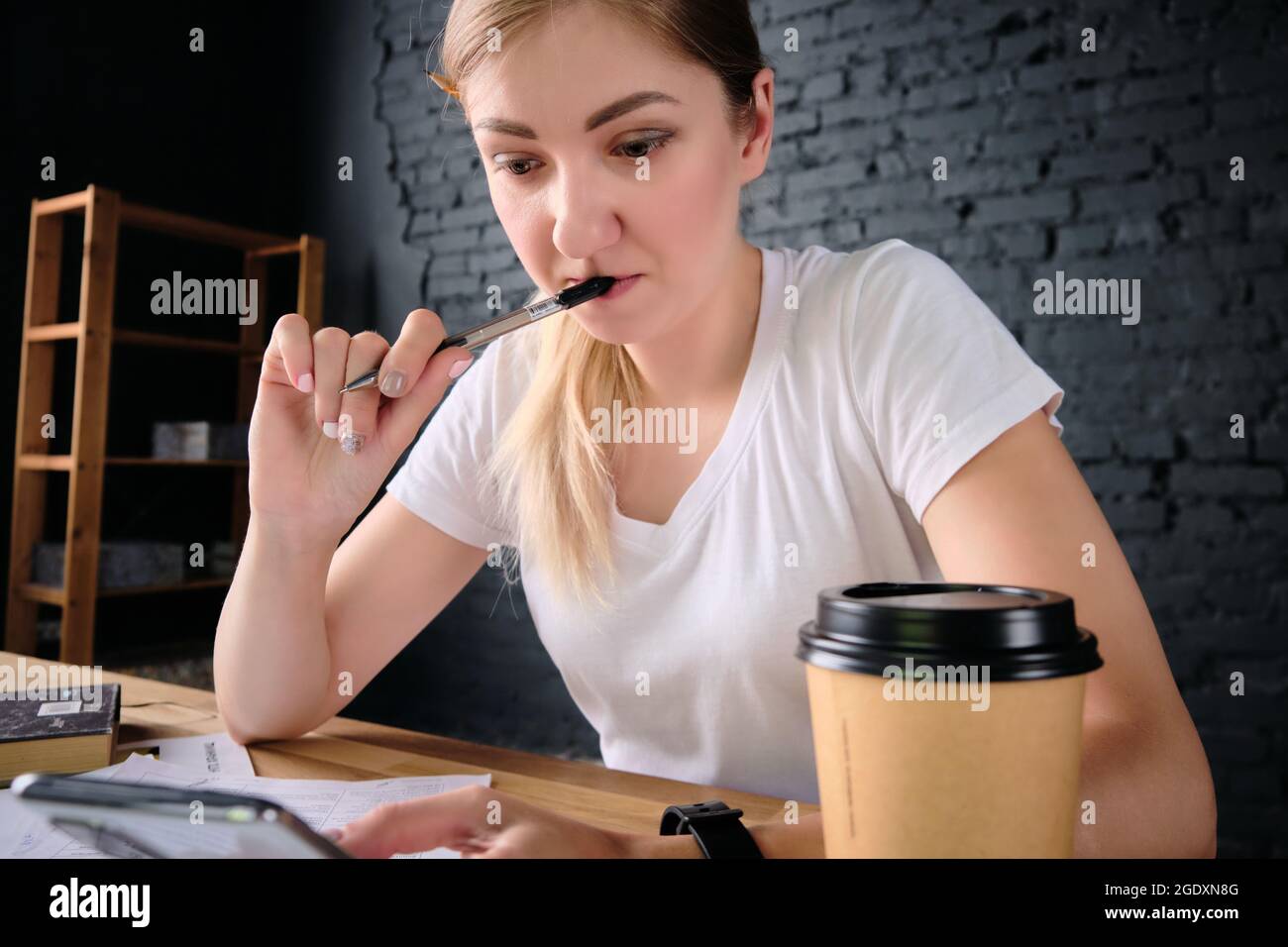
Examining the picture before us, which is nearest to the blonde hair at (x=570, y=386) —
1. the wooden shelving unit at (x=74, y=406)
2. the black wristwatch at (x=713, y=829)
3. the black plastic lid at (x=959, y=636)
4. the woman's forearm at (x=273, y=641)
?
the woman's forearm at (x=273, y=641)

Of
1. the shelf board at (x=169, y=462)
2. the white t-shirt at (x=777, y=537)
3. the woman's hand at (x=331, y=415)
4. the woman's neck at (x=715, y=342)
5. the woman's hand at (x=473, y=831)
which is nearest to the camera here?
the woman's hand at (x=473, y=831)

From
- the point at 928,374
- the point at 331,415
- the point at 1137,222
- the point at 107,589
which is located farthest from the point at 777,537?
the point at 107,589

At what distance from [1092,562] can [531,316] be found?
0.48 metres

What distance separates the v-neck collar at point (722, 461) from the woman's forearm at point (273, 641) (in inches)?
12.1

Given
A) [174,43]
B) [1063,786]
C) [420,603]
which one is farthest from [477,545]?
[174,43]

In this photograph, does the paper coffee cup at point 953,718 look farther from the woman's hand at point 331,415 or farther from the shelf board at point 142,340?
the shelf board at point 142,340

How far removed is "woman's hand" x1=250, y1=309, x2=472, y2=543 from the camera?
2.77ft

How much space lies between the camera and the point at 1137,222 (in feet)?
7.19

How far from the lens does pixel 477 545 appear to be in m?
1.18

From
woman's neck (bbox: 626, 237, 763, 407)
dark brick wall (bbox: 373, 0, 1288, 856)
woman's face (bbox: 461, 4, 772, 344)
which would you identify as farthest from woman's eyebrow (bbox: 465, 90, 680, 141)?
dark brick wall (bbox: 373, 0, 1288, 856)

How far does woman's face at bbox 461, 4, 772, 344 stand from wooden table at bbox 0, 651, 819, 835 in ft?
1.30

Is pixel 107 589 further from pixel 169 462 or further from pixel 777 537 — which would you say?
pixel 777 537

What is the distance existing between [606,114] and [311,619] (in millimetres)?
545

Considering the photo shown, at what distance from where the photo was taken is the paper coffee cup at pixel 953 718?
375mm
